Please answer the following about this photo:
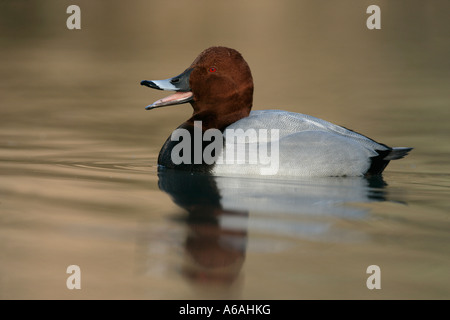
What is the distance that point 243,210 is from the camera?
230 inches

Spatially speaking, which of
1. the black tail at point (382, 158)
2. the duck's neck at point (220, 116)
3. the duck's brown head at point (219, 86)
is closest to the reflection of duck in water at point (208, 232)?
the duck's neck at point (220, 116)

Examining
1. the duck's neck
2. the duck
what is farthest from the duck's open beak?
the duck's neck

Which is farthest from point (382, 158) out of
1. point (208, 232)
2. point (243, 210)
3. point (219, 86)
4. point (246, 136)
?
point (208, 232)

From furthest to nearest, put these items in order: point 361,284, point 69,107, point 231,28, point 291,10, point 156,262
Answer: point 291,10
point 231,28
point 69,107
point 156,262
point 361,284

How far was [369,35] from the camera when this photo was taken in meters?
20.7

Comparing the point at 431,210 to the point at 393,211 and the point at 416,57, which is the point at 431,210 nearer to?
the point at 393,211

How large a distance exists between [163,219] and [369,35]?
53.1 ft

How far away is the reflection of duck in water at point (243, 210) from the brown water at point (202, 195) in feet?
0.06


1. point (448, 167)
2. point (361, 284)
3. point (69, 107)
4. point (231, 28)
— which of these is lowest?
point (361, 284)

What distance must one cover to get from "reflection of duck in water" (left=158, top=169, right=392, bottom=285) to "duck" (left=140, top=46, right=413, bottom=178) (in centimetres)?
13

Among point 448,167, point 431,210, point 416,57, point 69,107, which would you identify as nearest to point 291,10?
point 416,57

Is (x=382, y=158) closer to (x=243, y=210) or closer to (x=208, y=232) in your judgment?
(x=243, y=210)

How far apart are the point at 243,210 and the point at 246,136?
1316 millimetres

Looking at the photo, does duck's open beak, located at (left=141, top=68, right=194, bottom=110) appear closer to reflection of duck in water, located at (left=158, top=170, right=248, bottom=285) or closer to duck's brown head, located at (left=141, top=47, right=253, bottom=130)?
duck's brown head, located at (left=141, top=47, right=253, bottom=130)
